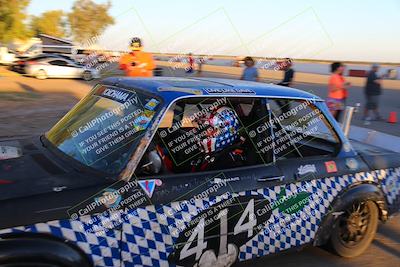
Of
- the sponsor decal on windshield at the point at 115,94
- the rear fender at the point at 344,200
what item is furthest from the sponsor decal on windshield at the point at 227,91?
the rear fender at the point at 344,200

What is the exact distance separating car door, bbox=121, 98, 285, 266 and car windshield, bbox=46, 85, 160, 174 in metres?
0.19

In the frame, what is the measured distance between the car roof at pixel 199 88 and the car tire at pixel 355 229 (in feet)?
3.88

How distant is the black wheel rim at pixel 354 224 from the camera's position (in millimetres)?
4070

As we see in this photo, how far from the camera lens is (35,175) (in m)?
2.70

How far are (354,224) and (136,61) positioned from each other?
19.2ft

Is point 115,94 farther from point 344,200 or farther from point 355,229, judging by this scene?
point 355,229

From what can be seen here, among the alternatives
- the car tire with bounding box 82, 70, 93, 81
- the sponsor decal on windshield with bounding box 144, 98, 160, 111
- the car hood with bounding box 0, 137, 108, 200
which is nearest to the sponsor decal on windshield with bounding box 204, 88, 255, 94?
the sponsor decal on windshield with bounding box 144, 98, 160, 111

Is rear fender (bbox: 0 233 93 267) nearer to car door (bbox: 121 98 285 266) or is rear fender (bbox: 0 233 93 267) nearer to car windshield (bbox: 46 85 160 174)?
car door (bbox: 121 98 285 266)

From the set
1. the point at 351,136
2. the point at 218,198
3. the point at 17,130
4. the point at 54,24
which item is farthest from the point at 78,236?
the point at 54,24

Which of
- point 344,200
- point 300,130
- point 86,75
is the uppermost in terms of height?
point 86,75

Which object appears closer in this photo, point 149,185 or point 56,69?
point 149,185

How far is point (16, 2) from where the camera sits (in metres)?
26.5

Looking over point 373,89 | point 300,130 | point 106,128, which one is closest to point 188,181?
point 106,128

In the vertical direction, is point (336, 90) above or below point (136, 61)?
below
